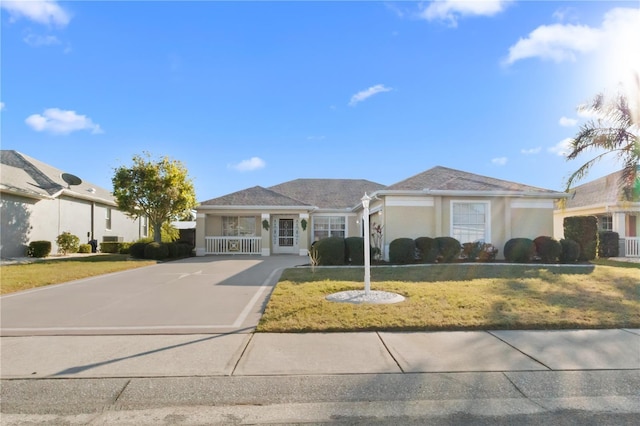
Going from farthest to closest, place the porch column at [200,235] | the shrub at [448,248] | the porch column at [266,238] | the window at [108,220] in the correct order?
1. the window at [108,220]
2. the porch column at [200,235]
3. the porch column at [266,238]
4. the shrub at [448,248]

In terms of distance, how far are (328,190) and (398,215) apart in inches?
493

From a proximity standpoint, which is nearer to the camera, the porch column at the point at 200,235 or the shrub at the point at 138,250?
the shrub at the point at 138,250

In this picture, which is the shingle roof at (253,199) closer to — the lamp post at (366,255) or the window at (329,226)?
the window at (329,226)

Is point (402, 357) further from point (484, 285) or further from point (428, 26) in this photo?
point (428, 26)

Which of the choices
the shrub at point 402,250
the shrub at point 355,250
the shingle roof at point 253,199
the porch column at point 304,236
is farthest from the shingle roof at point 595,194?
the shingle roof at point 253,199

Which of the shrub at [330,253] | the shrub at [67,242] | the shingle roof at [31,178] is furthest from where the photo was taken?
the shrub at [67,242]

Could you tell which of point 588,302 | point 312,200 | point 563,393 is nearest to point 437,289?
point 588,302

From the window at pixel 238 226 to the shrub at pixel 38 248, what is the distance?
9.08m

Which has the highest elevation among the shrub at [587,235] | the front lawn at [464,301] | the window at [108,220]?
the window at [108,220]

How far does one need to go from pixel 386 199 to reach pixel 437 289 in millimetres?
7530

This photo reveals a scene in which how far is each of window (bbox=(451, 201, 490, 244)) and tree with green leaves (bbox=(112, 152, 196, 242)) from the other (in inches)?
549

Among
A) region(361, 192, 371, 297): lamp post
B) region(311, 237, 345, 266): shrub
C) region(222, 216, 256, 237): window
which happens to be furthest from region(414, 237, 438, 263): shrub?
region(222, 216, 256, 237): window

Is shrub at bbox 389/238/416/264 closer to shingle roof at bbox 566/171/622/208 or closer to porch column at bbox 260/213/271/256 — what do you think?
porch column at bbox 260/213/271/256

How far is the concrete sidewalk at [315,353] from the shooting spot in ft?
14.9
